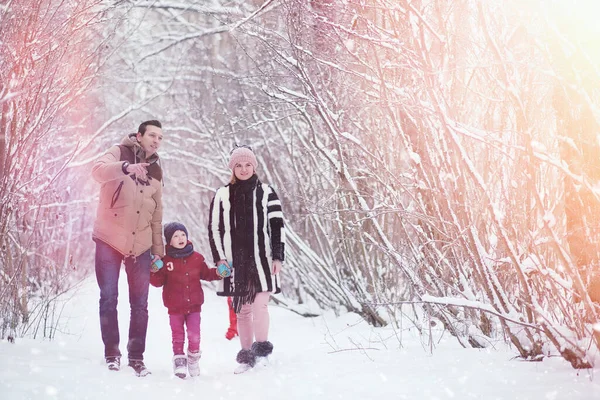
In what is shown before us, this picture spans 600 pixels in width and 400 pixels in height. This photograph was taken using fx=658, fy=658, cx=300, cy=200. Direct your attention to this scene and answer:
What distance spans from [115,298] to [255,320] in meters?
0.94

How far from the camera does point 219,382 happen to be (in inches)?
155

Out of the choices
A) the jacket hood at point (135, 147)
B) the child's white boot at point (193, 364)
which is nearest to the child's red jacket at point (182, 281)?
the child's white boot at point (193, 364)

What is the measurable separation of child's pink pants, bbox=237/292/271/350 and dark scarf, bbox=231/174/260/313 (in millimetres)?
49

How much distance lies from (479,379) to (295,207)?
239 inches

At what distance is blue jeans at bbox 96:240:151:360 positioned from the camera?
13.6 ft

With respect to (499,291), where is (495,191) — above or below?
above

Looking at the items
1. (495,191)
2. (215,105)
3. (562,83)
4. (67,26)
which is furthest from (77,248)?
(562,83)

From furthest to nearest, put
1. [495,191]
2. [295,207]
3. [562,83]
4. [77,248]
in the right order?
[77,248], [295,207], [495,191], [562,83]

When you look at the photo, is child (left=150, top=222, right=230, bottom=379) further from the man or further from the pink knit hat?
the pink knit hat

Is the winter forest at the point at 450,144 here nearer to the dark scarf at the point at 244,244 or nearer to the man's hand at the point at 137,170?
the dark scarf at the point at 244,244

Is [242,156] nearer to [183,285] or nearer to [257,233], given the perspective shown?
[257,233]

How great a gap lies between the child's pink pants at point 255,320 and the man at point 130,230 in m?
0.66

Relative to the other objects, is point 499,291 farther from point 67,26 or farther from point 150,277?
point 67,26

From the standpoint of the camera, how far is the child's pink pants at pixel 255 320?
4465 mm
